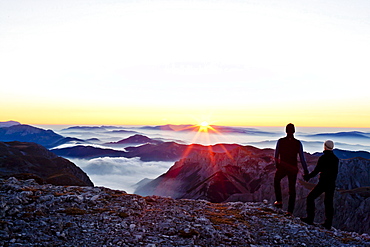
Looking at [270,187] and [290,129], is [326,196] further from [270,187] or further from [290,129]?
[270,187]

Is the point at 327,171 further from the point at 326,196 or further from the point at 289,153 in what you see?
the point at 289,153

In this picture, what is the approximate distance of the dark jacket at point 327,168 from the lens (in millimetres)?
13156

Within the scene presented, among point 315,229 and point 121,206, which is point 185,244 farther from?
point 315,229

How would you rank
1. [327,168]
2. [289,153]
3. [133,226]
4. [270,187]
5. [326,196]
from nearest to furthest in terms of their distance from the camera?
[133,226], [327,168], [326,196], [289,153], [270,187]

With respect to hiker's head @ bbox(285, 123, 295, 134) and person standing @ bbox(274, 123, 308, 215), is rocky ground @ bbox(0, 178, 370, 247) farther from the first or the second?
hiker's head @ bbox(285, 123, 295, 134)

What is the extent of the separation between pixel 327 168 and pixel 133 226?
1008 centimetres

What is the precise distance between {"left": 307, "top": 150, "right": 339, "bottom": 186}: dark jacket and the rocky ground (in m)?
2.59

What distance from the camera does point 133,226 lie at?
10.8 meters

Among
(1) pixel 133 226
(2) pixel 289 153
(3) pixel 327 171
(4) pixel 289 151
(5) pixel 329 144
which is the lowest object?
(1) pixel 133 226

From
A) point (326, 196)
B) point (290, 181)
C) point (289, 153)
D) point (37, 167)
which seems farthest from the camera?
point (37, 167)

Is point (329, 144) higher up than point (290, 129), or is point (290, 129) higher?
point (290, 129)

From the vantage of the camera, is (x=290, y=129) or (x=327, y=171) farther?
(x=290, y=129)

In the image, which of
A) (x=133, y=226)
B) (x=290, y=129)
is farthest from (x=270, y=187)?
(x=133, y=226)

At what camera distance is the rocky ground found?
9.42 meters
